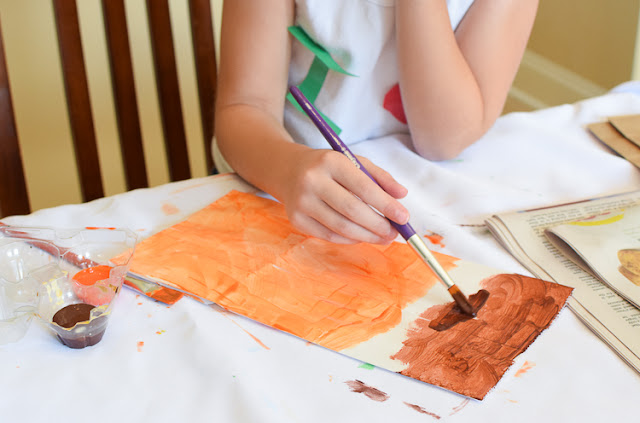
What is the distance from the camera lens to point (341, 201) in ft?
1.54

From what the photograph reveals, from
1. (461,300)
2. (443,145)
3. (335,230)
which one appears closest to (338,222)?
(335,230)

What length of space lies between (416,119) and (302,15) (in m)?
0.18

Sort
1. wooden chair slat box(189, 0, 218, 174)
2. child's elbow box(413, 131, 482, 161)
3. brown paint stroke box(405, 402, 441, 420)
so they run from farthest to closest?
wooden chair slat box(189, 0, 218, 174) → child's elbow box(413, 131, 482, 161) → brown paint stroke box(405, 402, 441, 420)

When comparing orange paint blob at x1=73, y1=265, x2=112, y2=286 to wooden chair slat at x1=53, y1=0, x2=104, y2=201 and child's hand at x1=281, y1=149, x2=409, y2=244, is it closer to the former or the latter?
child's hand at x1=281, y1=149, x2=409, y2=244

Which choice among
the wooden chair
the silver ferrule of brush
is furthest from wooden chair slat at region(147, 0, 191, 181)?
the silver ferrule of brush

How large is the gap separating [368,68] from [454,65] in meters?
0.12

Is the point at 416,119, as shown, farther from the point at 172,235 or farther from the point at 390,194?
the point at 172,235

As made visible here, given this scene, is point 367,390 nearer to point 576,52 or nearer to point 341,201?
point 341,201

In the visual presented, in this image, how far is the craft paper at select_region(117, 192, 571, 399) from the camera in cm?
38

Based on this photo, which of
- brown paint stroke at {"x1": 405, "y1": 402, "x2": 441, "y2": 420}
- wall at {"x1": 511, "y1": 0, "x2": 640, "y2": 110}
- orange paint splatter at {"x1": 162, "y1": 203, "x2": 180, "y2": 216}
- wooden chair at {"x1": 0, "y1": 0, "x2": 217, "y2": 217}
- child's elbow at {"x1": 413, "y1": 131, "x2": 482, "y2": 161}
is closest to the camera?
brown paint stroke at {"x1": 405, "y1": 402, "x2": 441, "y2": 420}

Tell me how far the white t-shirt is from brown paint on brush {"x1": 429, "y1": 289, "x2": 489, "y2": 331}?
363 millimetres

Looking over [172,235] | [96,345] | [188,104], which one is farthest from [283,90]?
[188,104]

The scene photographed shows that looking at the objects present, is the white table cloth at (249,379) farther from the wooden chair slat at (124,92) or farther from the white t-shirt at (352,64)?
the wooden chair slat at (124,92)

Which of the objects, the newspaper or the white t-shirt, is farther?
the white t-shirt
